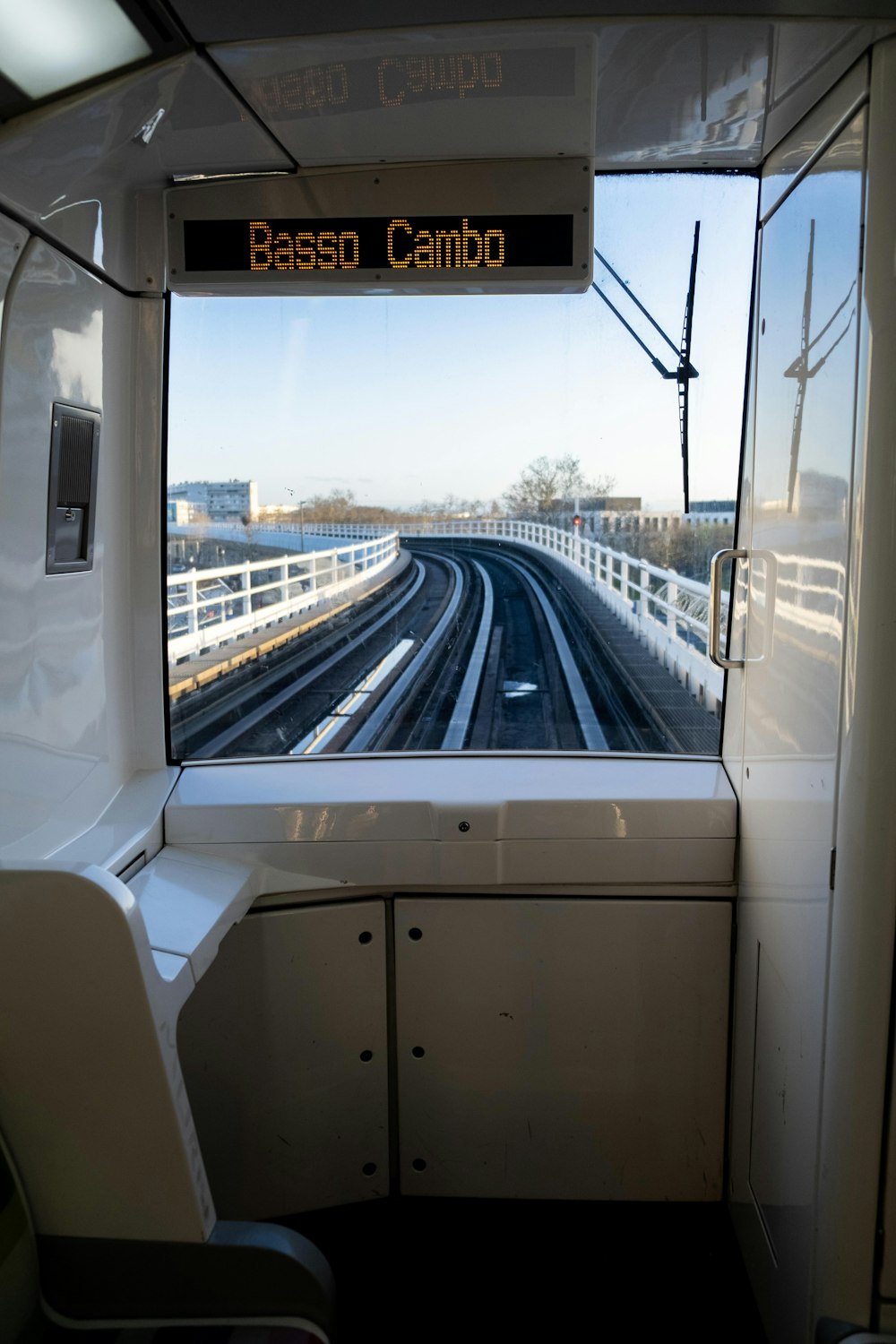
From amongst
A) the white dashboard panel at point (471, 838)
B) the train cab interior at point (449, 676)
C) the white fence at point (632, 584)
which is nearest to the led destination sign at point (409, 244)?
the train cab interior at point (449, 676)

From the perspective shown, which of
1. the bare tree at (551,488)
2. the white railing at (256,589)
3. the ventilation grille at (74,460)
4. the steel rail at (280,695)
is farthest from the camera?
the steel rail at (280,695)

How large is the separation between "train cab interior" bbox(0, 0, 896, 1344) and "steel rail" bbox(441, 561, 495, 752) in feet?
0.05

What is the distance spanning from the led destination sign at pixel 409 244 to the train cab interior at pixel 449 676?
12 millimetres

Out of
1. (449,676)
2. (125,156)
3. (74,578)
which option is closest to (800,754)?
(449,676)

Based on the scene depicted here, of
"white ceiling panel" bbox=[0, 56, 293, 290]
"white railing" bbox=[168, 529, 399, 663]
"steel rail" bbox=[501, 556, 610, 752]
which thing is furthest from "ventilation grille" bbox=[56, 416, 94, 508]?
"steel rail" bbox=[501, 556, 610, 752]

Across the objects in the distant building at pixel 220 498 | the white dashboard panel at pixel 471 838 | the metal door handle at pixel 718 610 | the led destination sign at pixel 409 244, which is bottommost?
the white dashboard panel at pixel 471 838

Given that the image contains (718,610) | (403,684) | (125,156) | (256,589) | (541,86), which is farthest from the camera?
(403,684)

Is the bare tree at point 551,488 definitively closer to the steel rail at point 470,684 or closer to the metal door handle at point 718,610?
the steel rail at point 470,684

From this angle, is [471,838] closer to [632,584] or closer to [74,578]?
[632,584]

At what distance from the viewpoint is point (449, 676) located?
3.06 m

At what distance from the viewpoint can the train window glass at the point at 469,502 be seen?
2760 mm

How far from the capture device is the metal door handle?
2.50m

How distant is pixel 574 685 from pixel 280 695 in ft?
2.93

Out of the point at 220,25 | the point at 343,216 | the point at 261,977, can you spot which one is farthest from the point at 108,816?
the point at 220,25
